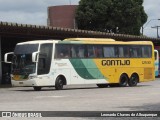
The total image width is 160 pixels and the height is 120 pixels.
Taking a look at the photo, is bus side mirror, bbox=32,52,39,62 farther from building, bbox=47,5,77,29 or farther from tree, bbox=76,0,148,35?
building, bbox=47,5,77,29

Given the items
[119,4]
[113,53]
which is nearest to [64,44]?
[113,53]

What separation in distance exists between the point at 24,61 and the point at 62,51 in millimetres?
2377

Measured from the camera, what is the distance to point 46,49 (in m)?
29.3

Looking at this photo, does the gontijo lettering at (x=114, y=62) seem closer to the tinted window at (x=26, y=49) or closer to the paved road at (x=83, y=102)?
the tinted window at (x=26, y=49)

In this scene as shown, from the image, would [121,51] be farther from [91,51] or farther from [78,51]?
[78,51]

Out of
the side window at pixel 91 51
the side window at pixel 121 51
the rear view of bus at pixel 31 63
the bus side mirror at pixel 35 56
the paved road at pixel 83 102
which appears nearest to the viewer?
the paved road at pixel 83 102

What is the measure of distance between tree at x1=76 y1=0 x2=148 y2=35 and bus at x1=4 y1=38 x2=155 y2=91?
29.7 metres

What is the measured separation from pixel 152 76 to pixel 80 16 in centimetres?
3407

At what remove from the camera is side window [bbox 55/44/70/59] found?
2977 cm

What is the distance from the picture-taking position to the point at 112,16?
65.8m

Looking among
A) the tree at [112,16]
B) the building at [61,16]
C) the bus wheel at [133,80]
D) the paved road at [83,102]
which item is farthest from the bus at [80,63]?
the building at [61,16]

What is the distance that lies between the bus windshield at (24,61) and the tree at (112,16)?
1416 inches

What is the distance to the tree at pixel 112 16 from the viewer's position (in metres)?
65.2

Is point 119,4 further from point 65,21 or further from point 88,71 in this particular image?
point 88,71
